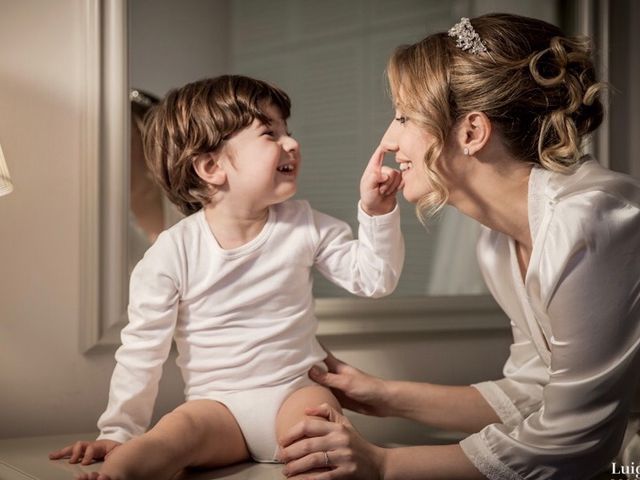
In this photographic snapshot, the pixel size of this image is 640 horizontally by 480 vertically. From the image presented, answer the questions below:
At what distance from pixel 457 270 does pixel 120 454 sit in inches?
44.0

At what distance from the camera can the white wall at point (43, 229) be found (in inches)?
63.6

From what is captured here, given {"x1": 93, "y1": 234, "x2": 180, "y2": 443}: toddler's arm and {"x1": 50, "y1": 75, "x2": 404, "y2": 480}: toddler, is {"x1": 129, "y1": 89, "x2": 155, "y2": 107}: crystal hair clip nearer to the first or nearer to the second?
{"x1": 50, "y1": 75, "x2": 404, "y2": 480}: toddler

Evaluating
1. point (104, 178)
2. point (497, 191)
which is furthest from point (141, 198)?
point (497, 191)

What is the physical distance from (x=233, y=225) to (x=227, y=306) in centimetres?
15

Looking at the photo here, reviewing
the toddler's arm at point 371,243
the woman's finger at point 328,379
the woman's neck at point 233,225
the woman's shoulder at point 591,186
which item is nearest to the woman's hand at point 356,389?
the woman's finger at point 328,379

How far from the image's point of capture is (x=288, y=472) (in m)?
1.24

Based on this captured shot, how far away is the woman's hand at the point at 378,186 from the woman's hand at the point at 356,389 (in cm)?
32

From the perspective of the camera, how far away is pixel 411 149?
58.0 inches

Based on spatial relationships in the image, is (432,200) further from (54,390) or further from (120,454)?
(54,390)

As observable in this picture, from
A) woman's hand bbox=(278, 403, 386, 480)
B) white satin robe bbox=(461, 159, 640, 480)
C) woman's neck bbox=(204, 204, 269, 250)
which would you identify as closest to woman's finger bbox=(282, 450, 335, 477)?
woman's hand bbox=(278, 403, 386, 480)

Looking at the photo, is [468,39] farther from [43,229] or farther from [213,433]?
[43,229]

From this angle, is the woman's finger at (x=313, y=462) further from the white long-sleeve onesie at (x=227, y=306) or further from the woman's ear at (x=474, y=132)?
the woman's ear at (x=474, y=132)

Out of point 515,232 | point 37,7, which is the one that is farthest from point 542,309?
point 37,7

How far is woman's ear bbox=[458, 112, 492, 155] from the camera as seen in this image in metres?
1.40
